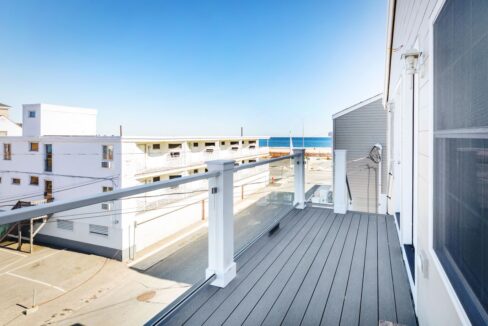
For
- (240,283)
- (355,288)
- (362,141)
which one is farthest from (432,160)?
(362,141)

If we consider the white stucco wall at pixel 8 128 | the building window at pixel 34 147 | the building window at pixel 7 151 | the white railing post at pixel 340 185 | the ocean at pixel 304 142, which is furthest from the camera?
the ocean at pixel 304 142

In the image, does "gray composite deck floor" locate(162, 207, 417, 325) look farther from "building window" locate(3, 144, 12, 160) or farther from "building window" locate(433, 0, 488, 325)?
"building window" locate(3, 144, 12, 160)

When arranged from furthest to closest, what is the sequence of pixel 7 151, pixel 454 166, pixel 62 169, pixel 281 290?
pixel 7 151
pixel 62 169
pixel 281 290
pixel 454 166

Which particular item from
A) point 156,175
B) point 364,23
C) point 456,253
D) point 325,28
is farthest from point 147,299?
point 156,175

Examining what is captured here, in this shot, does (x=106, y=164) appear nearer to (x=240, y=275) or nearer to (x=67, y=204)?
(x=240, y=275)

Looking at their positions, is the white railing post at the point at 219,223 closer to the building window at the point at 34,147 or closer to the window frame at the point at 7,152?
the building window at the point at 34,147

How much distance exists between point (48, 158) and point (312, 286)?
594 inches

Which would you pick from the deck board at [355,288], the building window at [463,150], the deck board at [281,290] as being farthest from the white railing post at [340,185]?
the building window at [463,150]

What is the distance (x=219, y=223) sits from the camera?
2379 mm

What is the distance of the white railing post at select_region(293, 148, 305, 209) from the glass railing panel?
0.29 feet

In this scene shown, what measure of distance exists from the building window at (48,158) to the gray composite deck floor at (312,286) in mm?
13799

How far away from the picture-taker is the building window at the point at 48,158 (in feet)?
43.7

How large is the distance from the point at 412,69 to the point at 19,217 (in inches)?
100

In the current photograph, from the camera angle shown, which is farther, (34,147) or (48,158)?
(34,147)
